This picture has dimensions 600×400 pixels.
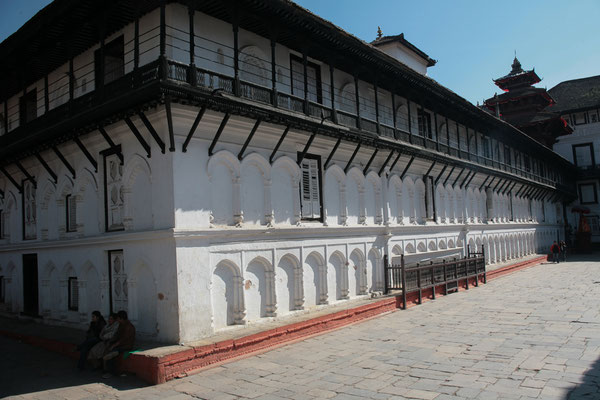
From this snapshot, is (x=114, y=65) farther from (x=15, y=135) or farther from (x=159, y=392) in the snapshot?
(x=159, y=392)

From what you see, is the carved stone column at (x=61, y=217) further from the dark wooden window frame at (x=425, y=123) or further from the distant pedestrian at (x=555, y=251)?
the distant pedestrian at (x=555, y=251)

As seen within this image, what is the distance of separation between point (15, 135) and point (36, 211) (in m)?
2.59

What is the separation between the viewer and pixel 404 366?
357 inches

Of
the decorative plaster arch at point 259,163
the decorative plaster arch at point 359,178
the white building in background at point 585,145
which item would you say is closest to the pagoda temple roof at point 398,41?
the decorative plaster arch at point 359,178

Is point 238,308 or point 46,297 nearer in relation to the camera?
point 238,308

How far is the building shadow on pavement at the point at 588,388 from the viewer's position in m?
7.06

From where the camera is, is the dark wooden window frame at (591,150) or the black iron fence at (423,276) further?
the dark wooden window frame at (591,150)

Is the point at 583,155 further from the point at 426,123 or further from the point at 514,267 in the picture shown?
the point at 426,123

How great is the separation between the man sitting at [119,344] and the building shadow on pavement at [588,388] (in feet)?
26.5

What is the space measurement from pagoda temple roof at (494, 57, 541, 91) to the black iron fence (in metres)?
A: 34.6

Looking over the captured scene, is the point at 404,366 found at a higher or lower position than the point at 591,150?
lower

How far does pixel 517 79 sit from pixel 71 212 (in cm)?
4623

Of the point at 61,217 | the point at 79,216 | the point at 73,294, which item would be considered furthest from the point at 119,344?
the point at 61,217

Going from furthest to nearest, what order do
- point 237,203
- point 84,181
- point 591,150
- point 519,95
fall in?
point 519,95
point 591,150
point 84,181
point 237,203
